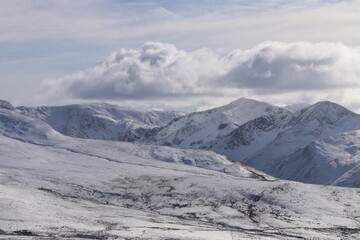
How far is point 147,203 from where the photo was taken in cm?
11356

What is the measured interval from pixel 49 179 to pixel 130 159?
42.8m

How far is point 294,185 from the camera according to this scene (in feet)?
400

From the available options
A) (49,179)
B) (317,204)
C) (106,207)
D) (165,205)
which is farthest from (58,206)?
(317,204)

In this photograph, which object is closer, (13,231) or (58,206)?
(13,231)

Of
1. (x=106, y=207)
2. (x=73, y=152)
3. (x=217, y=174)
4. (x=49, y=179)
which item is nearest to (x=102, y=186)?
(x=49, y=179)

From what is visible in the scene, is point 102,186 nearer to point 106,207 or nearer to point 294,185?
point 106,207

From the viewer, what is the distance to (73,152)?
17625 centimetres

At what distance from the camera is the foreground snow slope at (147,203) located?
3150 inches

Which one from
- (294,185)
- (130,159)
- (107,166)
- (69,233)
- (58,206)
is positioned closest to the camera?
(69,233)

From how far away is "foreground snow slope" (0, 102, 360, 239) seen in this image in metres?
80.0

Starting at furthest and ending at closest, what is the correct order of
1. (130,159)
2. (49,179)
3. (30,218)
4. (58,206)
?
(130,159) < (49,179) < (58,206) < (30,218)

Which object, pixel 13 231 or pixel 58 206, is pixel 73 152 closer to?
pixel 58 206

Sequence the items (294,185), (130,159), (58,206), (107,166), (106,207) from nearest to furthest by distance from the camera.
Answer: (58,206)
(106,207)
(294,185)
(107,166)
(130,159)

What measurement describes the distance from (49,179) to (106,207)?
28.7 meters
